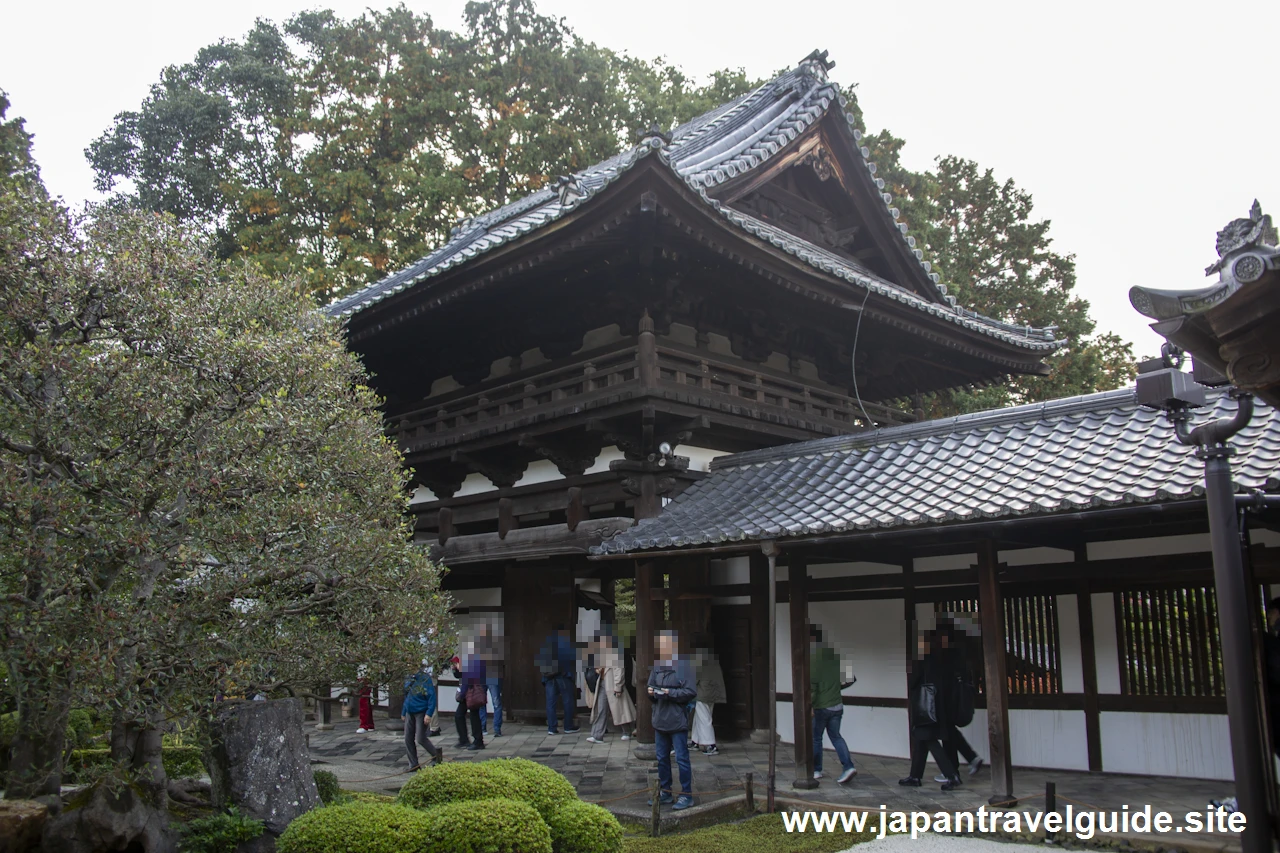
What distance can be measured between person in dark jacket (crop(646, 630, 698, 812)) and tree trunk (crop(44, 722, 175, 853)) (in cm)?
409

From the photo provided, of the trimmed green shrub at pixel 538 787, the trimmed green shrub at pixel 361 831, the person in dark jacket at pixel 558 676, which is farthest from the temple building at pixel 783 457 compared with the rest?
the trimmed green shrub at pixel 361 831

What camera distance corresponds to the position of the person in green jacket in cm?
958

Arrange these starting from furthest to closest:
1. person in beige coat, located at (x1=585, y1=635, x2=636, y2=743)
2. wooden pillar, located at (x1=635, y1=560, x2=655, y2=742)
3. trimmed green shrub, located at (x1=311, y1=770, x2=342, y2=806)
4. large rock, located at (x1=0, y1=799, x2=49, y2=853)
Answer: person in beige coat, located at (x1=585, y1=635, x2=636, y2=743)
wooden pillar, located at (x1=635, y1=560, x2=655, y2=742)
trimmed green shrub, located at (x1=311, y1=770, x2=342, y2=806)
large rock, located at (x1=0, y1=799, x2=49, y2=853)

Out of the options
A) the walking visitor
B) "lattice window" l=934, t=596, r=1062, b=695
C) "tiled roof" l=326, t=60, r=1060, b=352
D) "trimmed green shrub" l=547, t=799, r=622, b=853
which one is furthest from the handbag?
"tiled roof" l=326, t=60, r=1060, b=352

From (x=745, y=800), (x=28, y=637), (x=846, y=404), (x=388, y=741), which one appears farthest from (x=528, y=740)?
(x=28, y=637)

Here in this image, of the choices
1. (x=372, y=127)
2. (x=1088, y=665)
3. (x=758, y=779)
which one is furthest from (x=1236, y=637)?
(x=372, y=127)

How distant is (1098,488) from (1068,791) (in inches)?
121

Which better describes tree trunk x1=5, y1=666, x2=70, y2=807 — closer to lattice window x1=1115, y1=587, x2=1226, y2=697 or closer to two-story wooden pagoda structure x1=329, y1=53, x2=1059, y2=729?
two-story wooden pagoda structure x1=329, y1=53, x2=1059, y2=729

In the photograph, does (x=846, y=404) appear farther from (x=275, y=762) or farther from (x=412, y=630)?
(x=275, y=762)

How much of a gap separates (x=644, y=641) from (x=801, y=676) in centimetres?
233

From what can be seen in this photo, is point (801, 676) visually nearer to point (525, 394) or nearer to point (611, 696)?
point (611, 696)

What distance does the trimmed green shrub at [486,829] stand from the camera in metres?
5.58

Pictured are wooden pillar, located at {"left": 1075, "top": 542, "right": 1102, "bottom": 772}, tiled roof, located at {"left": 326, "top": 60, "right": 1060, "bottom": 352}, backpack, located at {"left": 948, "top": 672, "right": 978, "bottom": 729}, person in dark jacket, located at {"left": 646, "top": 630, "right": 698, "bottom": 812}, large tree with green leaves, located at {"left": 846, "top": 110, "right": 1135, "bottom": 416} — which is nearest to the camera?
person in dark jacket, located at {"left": 646, "top": 630, "right": 698, "bottom": 812}

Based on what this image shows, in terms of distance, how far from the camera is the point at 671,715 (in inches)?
336
